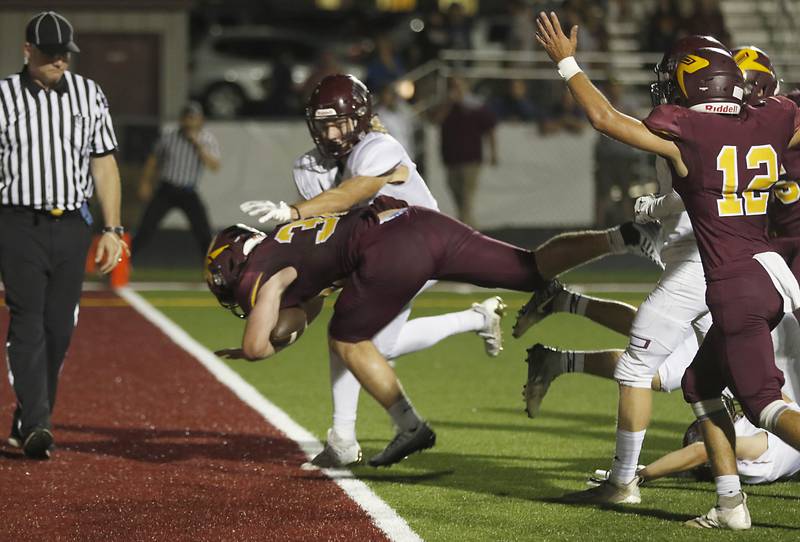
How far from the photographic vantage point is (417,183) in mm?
6488

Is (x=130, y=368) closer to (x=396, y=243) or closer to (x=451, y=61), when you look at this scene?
(x=396, y=243)

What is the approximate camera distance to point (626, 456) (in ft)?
17.7

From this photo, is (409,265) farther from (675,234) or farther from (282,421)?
(282,421)

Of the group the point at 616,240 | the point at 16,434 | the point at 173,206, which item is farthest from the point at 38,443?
the point at 173,206

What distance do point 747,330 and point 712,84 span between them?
81cm

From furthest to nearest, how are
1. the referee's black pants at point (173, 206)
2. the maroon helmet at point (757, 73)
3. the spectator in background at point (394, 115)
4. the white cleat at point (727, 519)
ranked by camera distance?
the spectator in background at point (394, 115) → the referee's black pants at point (173, 206) → the maroon helmet at point (757, 73) → the white cleat at point (727, 519)

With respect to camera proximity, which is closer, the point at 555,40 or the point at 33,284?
the point at 555,40

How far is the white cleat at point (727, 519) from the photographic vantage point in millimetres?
4992

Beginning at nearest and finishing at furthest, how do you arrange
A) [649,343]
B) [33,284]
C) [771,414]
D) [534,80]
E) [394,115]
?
1. [771,414]
2. [649,343]
3. [33,284]
4. [394,115]
5. [534,80]

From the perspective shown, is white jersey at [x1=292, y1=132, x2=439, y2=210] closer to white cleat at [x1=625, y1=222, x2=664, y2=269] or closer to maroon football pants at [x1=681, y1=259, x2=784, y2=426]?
white cleat at [x1=625, y1=222, x2=664, y2=269]

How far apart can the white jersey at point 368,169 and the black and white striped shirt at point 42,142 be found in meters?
0.97

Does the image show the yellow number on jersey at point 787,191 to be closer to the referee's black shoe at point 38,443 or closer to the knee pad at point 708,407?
the knee pad at point 708,407

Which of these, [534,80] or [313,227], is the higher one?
[313,227]

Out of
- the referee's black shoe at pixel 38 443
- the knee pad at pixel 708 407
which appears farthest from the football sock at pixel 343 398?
the knee pad at pixel 708 407
